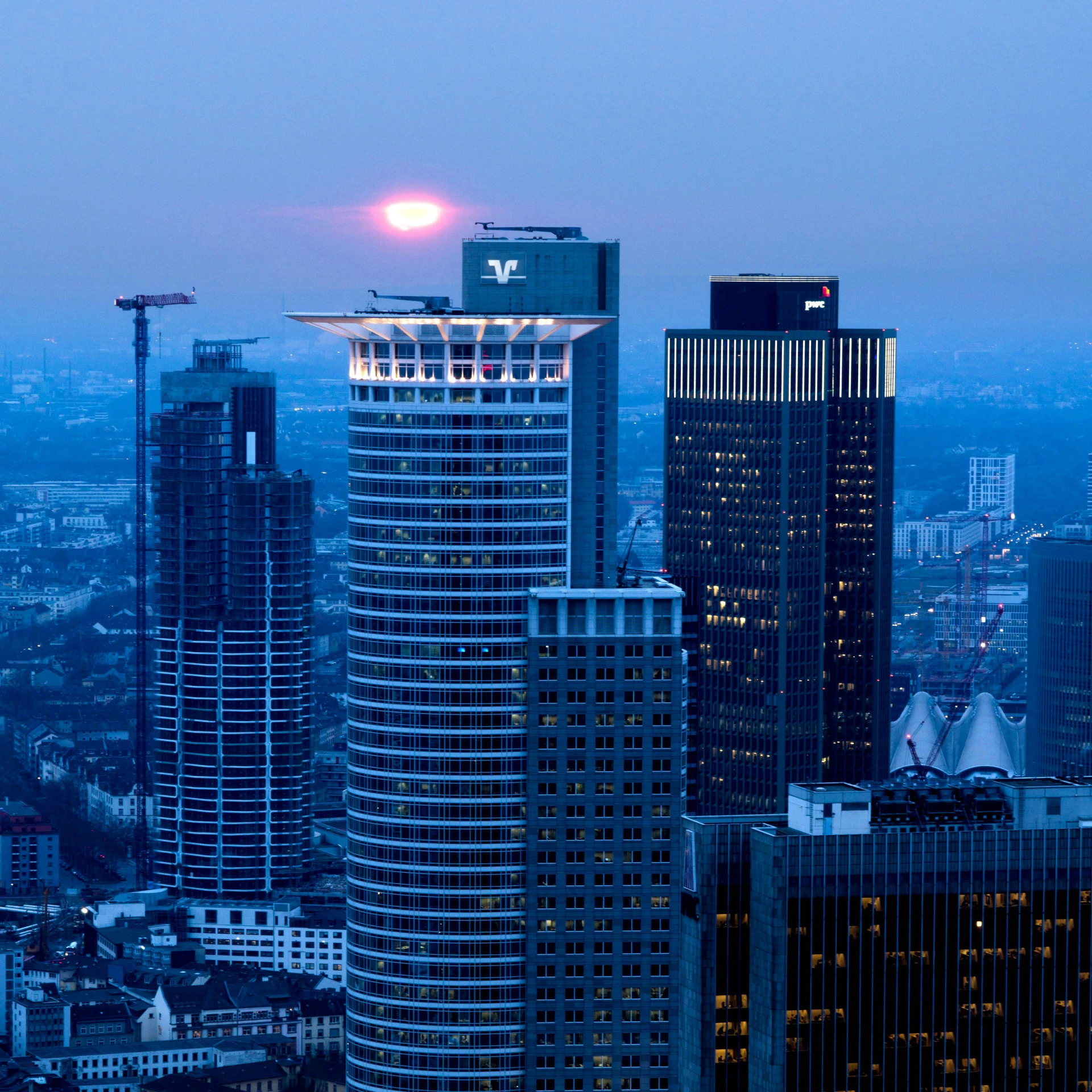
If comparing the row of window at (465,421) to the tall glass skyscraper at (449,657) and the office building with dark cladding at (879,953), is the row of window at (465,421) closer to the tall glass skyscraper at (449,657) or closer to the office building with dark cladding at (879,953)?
the tall glass skyscraper at (449,657)

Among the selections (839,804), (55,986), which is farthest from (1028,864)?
(55,986)

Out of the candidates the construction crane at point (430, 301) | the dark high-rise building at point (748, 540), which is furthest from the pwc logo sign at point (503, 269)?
the dark high-rise building at point (748, 540)

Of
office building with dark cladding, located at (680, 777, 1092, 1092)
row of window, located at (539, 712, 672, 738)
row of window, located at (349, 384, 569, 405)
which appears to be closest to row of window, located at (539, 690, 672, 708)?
row of window, located at (539, 712, 672, 738)

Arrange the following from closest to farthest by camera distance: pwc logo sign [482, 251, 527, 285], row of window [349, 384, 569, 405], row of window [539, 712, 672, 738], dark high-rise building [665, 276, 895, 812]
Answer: row of window [539, 712, 672, 738]
row of window [349, 384, 569, 405]
pwc logo sign [482, 251, 527, 285]
dark high-rise building [665, 276, 895, 812]

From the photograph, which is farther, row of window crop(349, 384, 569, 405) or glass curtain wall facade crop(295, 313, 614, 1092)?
row of window crop(349, 384, 569, 405)

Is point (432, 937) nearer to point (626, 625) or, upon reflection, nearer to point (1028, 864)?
point (626, 625)

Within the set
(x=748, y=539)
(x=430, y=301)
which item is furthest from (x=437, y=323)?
(x=748, y=539)

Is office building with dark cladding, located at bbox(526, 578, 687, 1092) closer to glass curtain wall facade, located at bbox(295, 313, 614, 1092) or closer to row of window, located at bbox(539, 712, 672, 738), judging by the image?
row of window, located at bbox(539, 712, 672, 738)

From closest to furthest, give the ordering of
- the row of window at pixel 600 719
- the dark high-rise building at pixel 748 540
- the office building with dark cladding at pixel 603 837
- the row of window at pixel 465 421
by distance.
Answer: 1. the office building with dark cladding at pixel 603 837
2. the row of window at pixel 600 719
3. the row of window at pixel 465 421
4. the dark high-rise building at pixel 748 540
